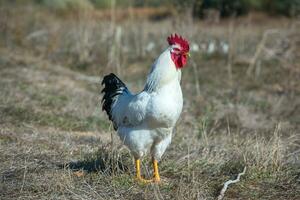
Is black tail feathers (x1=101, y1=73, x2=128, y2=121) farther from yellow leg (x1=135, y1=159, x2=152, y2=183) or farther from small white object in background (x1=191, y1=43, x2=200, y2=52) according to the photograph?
small white object in background (x1=191, y1=43, x2=200, y2=52)

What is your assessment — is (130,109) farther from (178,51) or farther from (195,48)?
(195,48)

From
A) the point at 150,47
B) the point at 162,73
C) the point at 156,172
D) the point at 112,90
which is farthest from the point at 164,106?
the point at 150,47

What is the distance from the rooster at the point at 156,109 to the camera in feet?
18.0

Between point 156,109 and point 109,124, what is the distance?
124 inches

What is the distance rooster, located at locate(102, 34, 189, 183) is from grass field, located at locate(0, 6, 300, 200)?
265 millimetres

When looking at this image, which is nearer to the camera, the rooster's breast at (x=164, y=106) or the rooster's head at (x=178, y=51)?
the rooster's breast at (x=164, y=106)

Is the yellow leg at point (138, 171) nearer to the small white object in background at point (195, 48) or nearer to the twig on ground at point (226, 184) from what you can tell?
the twig on ground at point (226, 184)

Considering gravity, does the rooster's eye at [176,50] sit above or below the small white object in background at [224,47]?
above

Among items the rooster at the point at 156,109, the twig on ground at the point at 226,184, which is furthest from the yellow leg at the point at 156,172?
the twig on ground at the point at 226,184

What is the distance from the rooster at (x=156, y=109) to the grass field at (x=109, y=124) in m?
0.27

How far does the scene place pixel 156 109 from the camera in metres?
5.45

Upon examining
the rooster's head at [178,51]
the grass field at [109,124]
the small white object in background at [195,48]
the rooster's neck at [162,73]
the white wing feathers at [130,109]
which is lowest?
the grass field at [109,124]

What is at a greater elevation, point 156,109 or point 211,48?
point 156,109

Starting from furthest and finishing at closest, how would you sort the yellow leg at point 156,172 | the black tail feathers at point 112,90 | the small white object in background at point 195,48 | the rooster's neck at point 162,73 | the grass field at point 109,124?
the small white object in background at point 195,48 → the black tail feathers at point 112,90 → the yellow leg at point 156,172 → the grass field at point 109,124 → the rooster's neck at point 162,73
